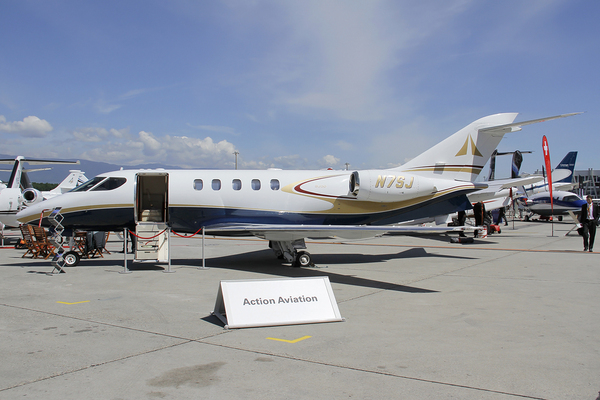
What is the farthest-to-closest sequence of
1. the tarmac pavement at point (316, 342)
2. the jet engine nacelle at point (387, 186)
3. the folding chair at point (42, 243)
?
the folding chair at point (42, 243)
the jet engine nacelle at point (387, 186)
the tarmac pavement at point (316, 342)

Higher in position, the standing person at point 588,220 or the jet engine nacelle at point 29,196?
the jet engine nacelle at point 29,196

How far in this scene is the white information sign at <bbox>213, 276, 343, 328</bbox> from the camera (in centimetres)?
639

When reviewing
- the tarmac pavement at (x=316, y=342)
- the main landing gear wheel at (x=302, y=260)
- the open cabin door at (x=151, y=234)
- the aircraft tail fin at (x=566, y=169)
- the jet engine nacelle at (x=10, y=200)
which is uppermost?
the aircraft tail fin at (x=566, y=169)

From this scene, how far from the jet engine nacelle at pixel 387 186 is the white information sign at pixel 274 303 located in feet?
23.7

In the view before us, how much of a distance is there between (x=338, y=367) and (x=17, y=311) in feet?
19.4

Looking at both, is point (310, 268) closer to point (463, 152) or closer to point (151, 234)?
point (151, 234)

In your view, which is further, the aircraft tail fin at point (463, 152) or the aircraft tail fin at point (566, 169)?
the aircraft tail fin at point (566, 169)

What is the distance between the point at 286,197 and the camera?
45.1 ft

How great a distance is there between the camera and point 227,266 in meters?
13.3

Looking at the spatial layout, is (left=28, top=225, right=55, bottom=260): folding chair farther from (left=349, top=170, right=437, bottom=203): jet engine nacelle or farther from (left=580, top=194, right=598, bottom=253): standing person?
(left=580, top=194, right=598, bottom=253): standing person

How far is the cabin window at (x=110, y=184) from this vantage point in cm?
1304

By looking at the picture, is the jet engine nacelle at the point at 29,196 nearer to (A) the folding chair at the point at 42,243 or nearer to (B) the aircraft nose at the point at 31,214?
(A) the folding chair at the point at 42,243

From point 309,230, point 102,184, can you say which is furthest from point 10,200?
point 309,230

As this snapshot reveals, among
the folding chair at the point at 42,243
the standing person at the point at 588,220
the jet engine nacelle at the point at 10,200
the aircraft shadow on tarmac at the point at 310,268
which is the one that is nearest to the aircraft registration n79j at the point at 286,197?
the aircraft shadow on tarmac at the point at 310,268
